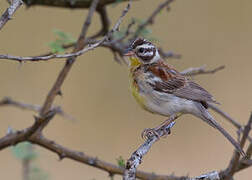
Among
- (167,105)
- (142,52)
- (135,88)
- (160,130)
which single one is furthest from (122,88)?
(160,130)

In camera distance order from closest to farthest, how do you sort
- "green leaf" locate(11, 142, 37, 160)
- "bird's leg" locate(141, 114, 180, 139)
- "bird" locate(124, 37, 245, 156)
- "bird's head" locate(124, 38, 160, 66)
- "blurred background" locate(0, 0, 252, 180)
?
1. "bird's leg" locate(141, 114, 180, 139)
2. "green leaf" locate(11, 142, 37, 160)
3. "bird" locate(124, 37, 245, 156)
4. "bird's head" locate(124, 38, 160, 66)
5. "blurred background" locate(0, 0, 252, 180)

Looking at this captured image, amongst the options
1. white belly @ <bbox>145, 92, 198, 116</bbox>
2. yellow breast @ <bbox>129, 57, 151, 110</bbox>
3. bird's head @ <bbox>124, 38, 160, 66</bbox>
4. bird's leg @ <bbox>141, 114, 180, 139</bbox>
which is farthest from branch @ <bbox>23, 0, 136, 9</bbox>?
bird's leg @ <bbox>141, 114, 180, 139</bbox>

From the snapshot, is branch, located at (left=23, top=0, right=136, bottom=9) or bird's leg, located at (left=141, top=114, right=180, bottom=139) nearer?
bird's leg, located at (left=141, top=114, right=180, bottom=139)

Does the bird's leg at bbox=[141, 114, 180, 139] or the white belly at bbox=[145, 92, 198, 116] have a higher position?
the white belly at bbox=[145, 92, 198, 116]

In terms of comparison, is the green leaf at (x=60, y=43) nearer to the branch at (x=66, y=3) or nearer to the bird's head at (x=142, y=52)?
the branch at (x=66, y=3)

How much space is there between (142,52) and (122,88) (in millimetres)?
4640

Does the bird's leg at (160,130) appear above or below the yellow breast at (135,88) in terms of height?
below

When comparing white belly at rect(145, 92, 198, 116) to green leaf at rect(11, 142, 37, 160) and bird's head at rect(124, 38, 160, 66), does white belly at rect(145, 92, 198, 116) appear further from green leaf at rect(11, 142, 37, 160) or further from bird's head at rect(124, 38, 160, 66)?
green leaf at rect(11, 142, 37, 160)

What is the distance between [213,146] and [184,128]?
56 centimetres

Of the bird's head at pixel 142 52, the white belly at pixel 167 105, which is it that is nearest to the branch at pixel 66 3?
the bird's head at pixel 142 52

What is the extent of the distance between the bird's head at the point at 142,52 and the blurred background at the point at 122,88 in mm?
3362

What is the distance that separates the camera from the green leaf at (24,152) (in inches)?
185

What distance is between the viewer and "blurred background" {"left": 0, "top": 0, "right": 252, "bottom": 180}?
8766mm

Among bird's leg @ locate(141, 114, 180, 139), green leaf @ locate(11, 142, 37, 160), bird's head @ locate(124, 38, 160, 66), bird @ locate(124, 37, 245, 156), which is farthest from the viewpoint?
bird's head @ locate(124, 38, 160, 66)
